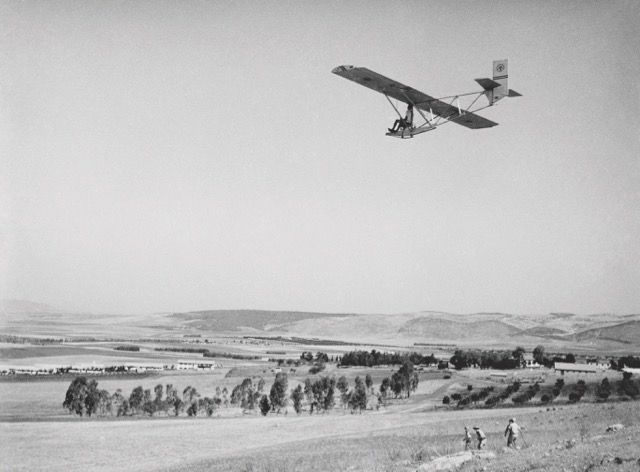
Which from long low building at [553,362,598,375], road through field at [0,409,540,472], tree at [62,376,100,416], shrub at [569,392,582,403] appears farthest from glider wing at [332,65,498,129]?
long low building at [553,362,598,375]

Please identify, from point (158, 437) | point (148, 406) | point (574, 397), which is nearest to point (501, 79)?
point (158, 437)

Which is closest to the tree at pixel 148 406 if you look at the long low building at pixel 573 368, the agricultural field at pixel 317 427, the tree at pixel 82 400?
the agricultural field at pixel 317 427

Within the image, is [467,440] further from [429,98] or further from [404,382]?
[404,382]

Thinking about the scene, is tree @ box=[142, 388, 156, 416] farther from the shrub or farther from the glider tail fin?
the glider tail fin

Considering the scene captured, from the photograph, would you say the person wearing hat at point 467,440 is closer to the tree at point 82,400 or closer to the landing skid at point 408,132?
the landing skid at point 408,132

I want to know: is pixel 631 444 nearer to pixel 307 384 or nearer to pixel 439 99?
pixel 439 99

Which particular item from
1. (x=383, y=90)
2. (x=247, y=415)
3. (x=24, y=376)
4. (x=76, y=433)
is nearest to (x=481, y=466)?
(x=383, y=90)
